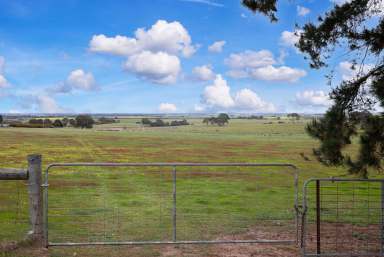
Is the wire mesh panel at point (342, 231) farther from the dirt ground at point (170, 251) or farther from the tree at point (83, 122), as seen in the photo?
the tree at point (83, 122)

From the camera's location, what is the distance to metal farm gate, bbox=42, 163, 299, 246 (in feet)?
27.1

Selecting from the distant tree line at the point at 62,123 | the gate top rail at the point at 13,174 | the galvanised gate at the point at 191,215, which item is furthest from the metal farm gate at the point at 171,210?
Result: the distant tree line at the point at 62,123

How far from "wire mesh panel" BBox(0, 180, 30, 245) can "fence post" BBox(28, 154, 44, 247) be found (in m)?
0.35

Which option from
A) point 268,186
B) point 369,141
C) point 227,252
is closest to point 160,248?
point 227,252

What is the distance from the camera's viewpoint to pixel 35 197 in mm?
7664

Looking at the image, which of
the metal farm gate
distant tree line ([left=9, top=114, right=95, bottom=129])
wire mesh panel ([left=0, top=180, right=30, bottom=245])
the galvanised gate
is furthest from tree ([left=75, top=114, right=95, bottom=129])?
wire mesh panel ([left=0, top=180, right=30, bottom=245])

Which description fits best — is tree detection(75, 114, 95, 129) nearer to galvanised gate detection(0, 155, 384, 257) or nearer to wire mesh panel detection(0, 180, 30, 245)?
galvanised gate detection(0, 155, 384, 257)

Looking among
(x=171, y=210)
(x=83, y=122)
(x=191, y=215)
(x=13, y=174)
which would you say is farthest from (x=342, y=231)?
(x=83, y=122)

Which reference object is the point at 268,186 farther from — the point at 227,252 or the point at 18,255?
the point at 18,255

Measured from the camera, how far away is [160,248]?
7.80 metres

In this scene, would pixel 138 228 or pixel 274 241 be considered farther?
pixel 138 228

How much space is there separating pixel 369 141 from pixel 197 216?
4.29 m

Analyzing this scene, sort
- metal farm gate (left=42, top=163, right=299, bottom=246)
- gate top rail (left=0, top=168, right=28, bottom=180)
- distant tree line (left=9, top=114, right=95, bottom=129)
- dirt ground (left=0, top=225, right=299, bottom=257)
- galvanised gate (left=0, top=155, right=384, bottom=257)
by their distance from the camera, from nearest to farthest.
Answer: dirt ground (left=0, top=225, right=299, bottom=257) → gate top rail (left=0, top=168, right=28, bottom=180) → galvanised gate (left=0, top=155, right=384, bottom=257) → metal farm gate (left=42, top=163, right=299, bottom=246) → distant tree line (left=9, top=114, right=95, bottom=129)

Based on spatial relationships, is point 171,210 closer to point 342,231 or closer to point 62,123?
point 342,231
